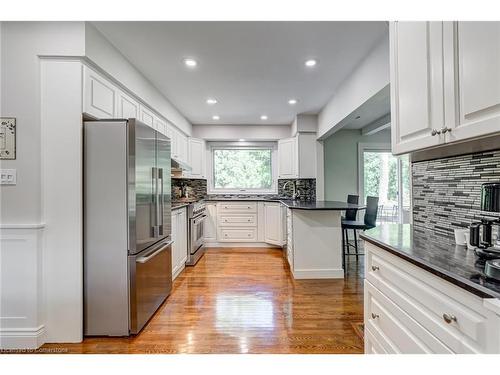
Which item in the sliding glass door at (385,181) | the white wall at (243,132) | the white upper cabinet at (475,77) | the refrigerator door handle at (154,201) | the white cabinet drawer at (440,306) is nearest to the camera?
the white cabinet drawer at (440,306)

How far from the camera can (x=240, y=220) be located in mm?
5430

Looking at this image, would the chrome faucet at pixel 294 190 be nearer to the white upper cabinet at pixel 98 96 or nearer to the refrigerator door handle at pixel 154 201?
the refrigerator door handle at pixel 154 201

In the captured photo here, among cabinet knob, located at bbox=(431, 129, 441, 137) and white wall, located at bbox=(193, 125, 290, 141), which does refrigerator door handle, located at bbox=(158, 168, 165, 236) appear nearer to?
cabinet knob, located at bbox=(431, 129, 441, 137)

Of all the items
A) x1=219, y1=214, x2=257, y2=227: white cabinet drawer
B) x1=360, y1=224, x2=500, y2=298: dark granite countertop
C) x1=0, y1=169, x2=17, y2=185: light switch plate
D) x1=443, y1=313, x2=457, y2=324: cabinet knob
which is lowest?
x1=219, y1=214, x2=257, y2=227: white cabinet drawer

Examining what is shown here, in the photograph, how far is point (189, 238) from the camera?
413 centimetres

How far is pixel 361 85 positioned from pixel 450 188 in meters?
1.63

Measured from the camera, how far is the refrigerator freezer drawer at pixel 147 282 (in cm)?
214

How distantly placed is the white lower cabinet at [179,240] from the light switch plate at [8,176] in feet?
5.59

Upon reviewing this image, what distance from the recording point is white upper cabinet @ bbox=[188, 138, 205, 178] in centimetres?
534

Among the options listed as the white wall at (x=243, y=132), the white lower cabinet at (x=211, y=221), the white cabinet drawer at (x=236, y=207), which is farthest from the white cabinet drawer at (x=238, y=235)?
the white wall at (x=243, y=132)

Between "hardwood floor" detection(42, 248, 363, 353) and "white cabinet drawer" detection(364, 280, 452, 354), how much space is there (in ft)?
2.22

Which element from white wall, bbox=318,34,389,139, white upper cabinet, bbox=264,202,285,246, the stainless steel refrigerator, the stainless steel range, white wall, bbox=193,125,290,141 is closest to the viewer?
the stainless steel refrigerator

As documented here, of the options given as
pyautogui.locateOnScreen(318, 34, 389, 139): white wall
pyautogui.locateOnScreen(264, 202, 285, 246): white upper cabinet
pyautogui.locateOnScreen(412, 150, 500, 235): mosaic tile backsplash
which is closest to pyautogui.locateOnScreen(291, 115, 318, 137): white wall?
pyautogui.locateOnScreen(318, 34, 389, 139): white wall

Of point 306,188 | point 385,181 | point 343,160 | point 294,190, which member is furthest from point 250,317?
point 385,181
